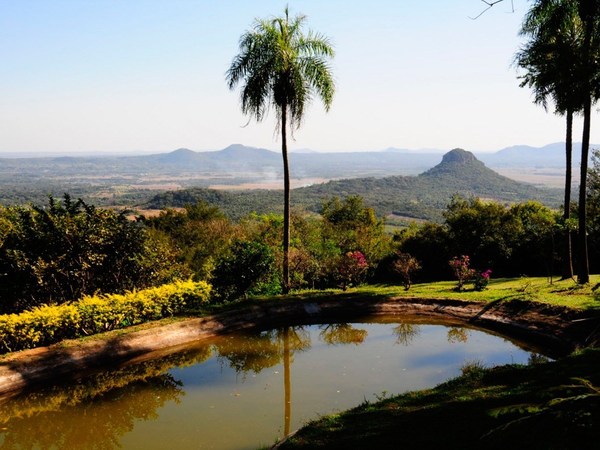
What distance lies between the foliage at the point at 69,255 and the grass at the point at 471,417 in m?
11.3

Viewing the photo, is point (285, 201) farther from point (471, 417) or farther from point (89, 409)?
point (471, 417)

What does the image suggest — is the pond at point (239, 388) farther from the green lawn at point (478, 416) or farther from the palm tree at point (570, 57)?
the palm tree at point (570, 57)

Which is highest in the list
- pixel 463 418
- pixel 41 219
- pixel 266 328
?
pixel 41 219

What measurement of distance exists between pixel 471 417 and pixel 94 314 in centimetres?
1171

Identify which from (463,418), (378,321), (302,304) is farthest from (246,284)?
(463,418)

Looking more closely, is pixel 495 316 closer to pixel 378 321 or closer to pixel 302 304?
pixel 378 321

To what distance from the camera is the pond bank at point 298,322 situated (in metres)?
12.5

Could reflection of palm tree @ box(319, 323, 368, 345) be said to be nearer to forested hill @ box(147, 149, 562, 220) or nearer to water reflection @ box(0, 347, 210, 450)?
water reflection @ box(0, 347, 210, 450)

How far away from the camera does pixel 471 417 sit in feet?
23.0

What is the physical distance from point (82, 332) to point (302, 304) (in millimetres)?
7731

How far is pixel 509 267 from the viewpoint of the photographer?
27.1m

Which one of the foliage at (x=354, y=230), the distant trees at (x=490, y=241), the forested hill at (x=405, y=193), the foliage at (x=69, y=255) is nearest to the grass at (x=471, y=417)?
the foliage at (x=69, y=255)

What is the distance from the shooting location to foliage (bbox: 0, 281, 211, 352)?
1312cm

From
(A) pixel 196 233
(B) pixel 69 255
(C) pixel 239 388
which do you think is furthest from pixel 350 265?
(A) pixel 196 233
